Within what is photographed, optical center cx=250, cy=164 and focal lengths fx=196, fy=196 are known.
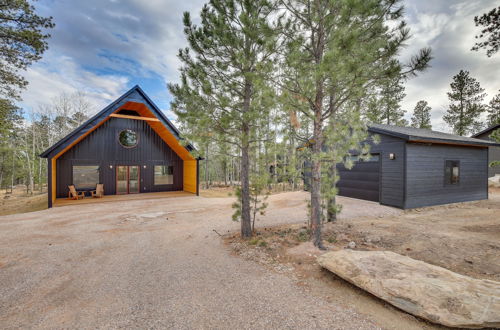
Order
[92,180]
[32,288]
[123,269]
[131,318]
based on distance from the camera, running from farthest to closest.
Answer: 1. [92,180]
2. [123,269]
3. [32,288]
4. [131,318]

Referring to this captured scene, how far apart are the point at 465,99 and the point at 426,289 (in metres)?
28.2

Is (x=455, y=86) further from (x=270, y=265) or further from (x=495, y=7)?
(x=270, y=265)

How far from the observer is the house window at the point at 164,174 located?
12.5 metres

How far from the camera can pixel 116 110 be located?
380 inches

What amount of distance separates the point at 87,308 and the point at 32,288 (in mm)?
1214

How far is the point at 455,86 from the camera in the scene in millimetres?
19938

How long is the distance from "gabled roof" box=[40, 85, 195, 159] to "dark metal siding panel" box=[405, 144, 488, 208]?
9.82m

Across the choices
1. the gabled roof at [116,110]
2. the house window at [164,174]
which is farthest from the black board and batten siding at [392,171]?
the house window at [164,174]

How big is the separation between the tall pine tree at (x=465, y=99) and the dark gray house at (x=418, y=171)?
1469 centimetres

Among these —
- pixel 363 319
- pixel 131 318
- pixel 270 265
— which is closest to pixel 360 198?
pixel 270 265

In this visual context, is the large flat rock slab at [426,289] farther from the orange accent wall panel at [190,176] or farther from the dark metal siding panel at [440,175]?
the orange accent wall panel at [190,176]

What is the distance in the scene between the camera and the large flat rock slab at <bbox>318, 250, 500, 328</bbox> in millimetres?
1829

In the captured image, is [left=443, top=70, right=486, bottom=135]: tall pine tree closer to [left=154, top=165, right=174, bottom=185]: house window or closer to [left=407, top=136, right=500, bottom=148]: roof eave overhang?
[left=407, top=136, right=500, bottom=148]: roof eave overhang

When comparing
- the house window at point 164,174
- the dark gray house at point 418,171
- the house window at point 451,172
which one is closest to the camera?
the dark gray house at point 418,171
